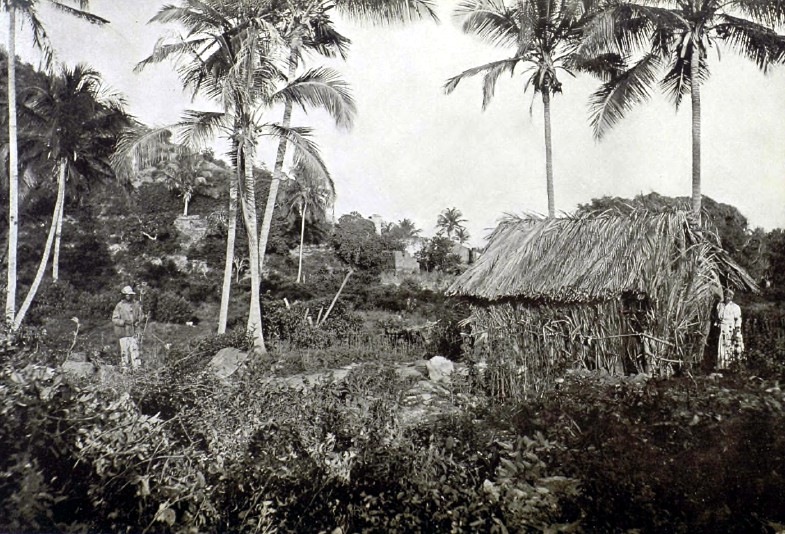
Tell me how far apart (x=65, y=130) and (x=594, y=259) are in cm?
1759

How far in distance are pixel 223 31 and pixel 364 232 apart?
26.3 metres

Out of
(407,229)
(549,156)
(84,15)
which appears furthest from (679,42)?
(407,229)

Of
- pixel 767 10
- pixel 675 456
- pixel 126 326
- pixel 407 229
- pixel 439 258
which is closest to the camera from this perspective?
pixel 675 456

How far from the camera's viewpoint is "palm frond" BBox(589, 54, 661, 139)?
1188 cm

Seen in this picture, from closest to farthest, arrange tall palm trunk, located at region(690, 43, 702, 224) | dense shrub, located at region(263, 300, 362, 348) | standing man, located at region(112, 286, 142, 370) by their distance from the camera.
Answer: standing man, located at region(112, 286, 142, 370)
tall palm trunk, located at region(690, 43, 702, 224)
dense shrub, located at region(263, 300, 362, 348)

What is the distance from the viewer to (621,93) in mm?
12492

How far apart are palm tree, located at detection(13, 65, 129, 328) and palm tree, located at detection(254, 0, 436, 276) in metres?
6.60

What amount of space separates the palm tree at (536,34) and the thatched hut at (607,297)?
447 cm

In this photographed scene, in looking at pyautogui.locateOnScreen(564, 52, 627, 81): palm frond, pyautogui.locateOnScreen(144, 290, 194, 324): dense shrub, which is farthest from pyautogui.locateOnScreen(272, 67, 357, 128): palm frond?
pyautogui.locateOnScreen(144, 290, 194, 324): dense shrub

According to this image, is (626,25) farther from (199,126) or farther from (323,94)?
(199,126)

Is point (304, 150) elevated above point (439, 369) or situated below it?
above

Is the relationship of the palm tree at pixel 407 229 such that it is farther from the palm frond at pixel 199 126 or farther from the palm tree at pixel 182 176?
the palm frond at pixel 199 126

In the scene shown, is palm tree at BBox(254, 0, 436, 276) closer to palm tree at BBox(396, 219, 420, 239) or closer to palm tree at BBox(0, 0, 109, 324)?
palm tree at BBox(0, 0, 109, 324)

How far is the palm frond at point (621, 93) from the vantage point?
11.9 meters
